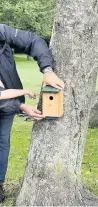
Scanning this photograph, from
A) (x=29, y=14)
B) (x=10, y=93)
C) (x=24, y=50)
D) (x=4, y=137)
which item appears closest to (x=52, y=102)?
(x=10, y=93)

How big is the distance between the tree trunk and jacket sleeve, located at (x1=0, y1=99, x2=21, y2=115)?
0.86 feet

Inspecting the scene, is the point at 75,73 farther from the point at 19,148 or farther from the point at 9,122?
the point at 19,148

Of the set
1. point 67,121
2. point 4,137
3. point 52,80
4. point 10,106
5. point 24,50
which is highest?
point 24,50

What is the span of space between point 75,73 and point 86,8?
61 cm

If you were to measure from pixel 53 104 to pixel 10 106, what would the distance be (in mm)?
425

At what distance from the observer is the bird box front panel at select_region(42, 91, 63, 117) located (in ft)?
15.4

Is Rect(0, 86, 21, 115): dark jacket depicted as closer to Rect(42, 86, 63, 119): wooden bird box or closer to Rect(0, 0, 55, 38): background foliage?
Rect(42, 86, 63, 119): wooden bird box

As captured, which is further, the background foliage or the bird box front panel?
the background foliage

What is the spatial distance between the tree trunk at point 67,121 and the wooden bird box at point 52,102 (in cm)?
11

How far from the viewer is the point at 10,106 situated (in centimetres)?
482

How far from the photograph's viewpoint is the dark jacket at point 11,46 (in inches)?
189

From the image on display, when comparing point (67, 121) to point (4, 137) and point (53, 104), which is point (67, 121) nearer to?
point (53, 104)

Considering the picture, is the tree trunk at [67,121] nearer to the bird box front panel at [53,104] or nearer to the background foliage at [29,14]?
the bird box front panel at [53,104]

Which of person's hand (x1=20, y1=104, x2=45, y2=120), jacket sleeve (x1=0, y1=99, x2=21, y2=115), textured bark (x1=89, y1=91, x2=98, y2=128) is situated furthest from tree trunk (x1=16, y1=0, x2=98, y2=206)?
textured bark (x1=89, y1=91, x2=98, y2=128)
